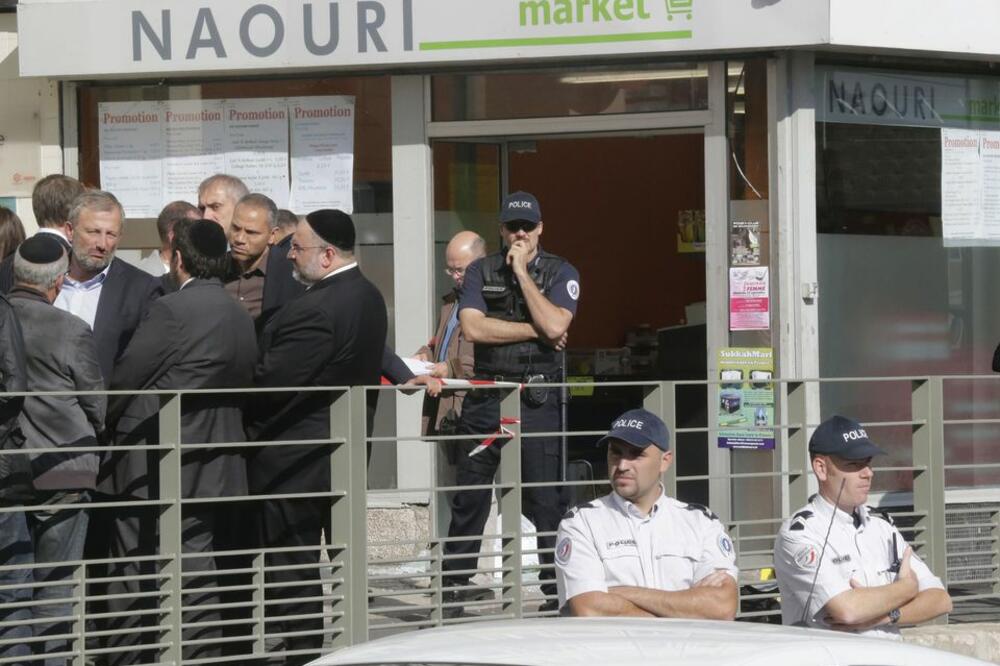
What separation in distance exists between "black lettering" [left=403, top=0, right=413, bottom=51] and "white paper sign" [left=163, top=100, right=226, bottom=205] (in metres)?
1.34

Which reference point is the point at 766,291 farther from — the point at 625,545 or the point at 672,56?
the point at 625,545

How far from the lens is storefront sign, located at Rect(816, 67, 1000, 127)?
10.2m

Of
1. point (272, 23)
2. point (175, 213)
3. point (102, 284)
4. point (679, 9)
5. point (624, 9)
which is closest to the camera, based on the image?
point (102, 284)

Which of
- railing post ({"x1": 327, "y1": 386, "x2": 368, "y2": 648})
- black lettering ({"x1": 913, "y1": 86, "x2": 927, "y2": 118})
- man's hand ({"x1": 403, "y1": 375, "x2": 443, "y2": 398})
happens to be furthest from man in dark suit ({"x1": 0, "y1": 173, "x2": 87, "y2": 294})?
black lettering ({"x1": 913, "y1": 86, "x2": 927, "y2": 118})

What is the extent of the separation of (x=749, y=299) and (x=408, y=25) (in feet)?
8.42

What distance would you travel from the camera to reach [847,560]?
6.09 m

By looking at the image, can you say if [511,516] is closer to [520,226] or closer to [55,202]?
[520,226]

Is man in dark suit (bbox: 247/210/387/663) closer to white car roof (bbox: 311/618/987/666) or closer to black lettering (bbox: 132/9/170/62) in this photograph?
white car roof (bbox: 311/618/987/666)

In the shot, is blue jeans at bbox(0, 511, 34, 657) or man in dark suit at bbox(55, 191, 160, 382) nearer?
blue jeans at bbox(0, 511, 34, 657)

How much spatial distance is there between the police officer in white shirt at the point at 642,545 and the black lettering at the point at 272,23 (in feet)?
16.4

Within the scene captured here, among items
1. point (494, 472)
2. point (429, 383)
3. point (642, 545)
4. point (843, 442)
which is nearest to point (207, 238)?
point (429, 383)

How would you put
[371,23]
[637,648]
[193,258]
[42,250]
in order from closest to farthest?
[637,648] < [42,250] < [193,258] < [371,23]

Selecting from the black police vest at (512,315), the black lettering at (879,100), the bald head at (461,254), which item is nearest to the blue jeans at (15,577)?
the black police vest at (512,315)

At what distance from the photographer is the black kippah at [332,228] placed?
7.45m
